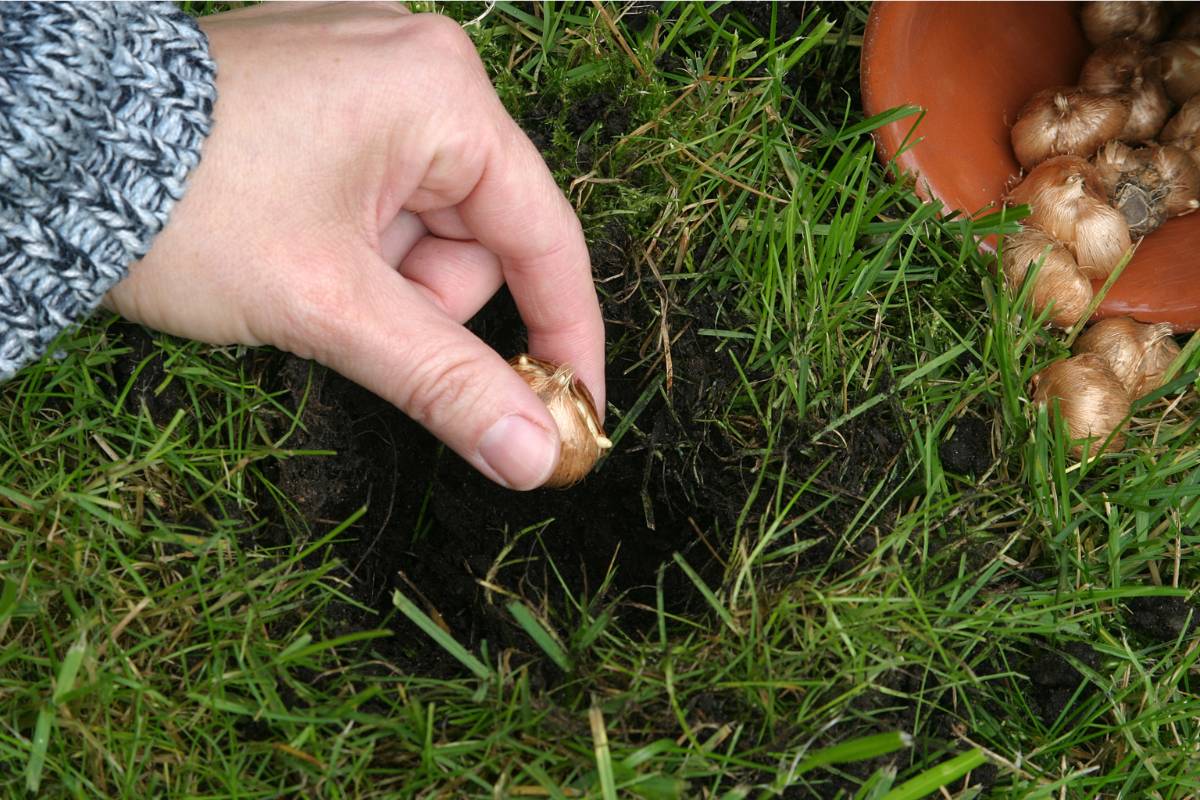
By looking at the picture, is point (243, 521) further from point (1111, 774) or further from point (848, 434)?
point (1111, 774)

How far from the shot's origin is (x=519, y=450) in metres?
1.28

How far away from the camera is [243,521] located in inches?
53.6

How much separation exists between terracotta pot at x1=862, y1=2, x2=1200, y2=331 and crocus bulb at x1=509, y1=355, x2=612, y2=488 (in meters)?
0.71

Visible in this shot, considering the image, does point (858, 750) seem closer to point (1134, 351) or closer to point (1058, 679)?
point (1058, 679)

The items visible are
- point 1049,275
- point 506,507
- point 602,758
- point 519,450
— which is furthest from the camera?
point 1049,275

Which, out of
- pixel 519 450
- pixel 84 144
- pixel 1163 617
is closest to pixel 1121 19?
pixel 1163 617

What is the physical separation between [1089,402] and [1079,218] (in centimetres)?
36

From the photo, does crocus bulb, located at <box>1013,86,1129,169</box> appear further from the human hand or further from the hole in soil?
the human hand

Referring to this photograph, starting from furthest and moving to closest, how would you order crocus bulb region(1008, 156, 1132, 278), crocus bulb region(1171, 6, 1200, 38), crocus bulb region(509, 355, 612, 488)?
crocus bulb region(1171, 6, 1200, 38), crocus bulb region(1008, 156, 1132, 278), crocus bulb region(509, 355, 612, 488)

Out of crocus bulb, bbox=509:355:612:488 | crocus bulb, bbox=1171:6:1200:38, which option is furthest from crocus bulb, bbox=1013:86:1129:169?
crocus bulb, bbox=509:355:612:488

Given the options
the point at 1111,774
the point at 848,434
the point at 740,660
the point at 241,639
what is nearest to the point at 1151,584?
the point at 1111,774

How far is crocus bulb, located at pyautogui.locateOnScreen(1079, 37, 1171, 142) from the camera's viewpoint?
1929mm

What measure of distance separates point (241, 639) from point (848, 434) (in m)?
0.86

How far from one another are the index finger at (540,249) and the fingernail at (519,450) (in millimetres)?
209
